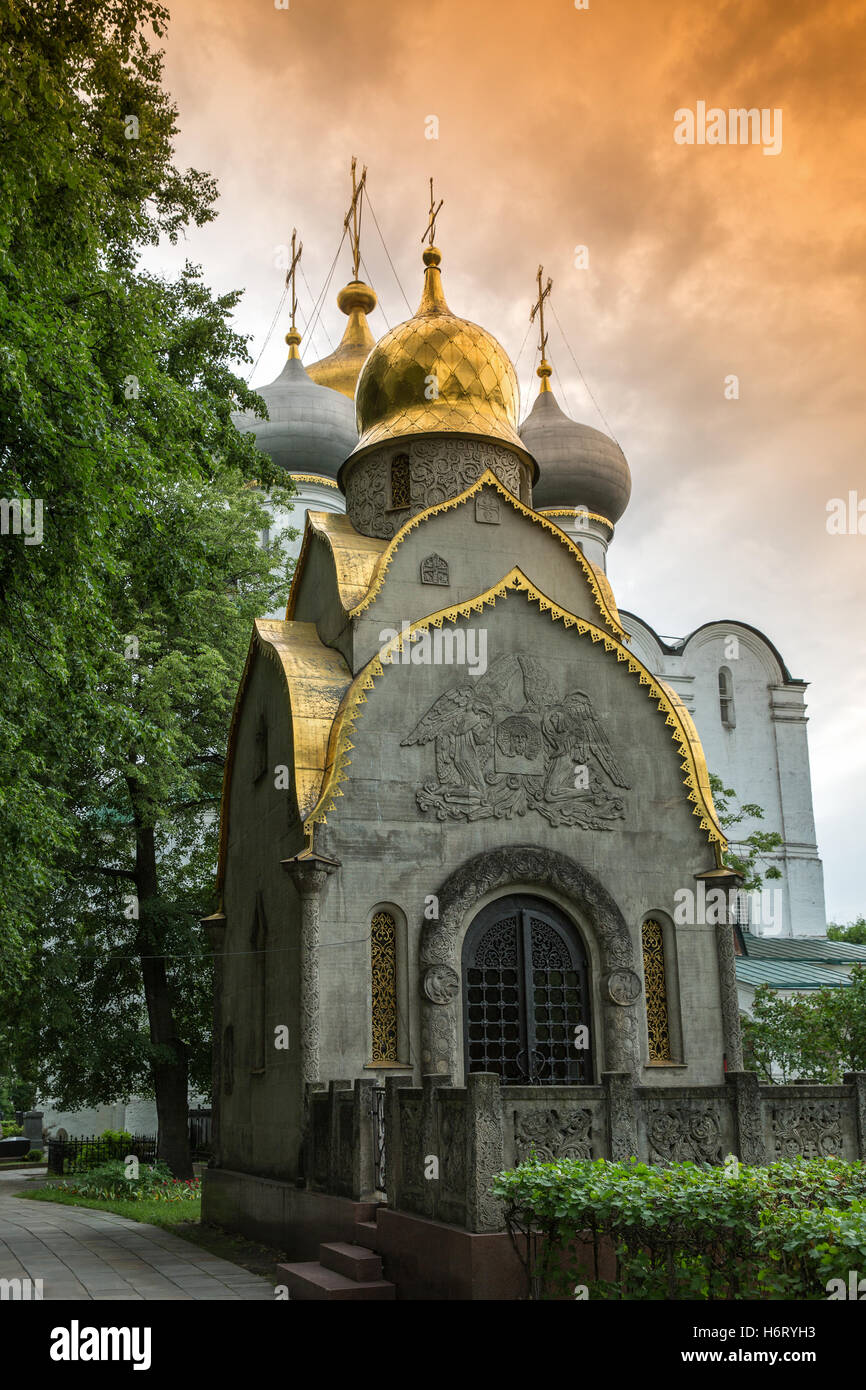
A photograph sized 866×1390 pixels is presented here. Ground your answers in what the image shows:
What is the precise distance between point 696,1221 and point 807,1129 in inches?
137

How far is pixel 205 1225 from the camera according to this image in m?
14.4

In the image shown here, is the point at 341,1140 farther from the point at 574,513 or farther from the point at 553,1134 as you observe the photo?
the point at 574,513

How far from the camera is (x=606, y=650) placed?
14.0 metres

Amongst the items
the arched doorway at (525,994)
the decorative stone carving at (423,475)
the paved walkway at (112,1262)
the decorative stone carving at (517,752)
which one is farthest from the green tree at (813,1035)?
the paved walkway at (112,1262)

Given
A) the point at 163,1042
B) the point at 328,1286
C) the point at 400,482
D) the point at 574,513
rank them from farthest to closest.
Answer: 1. the point at 574,513
2. the point at 163,1042
3. the point at 400,482
4. the point at 328,1286

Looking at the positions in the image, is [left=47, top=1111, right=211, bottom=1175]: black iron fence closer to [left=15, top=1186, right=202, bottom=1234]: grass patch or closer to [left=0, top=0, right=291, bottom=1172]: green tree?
[left=0, top=0, right=291, bottom=1172]: green tree

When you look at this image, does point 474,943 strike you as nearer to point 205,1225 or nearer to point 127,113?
point 205,1225

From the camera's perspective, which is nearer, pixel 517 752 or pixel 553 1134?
pixel 553 1134

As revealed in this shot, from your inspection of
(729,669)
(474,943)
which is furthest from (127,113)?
(729,669)

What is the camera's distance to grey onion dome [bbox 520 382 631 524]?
30.2 m

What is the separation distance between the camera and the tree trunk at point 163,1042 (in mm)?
20531

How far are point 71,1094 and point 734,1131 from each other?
50.4ft

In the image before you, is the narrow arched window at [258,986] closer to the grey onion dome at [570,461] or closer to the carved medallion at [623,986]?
the carved medallion at [623,986]

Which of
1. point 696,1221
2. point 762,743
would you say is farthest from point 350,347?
point 696,1221
